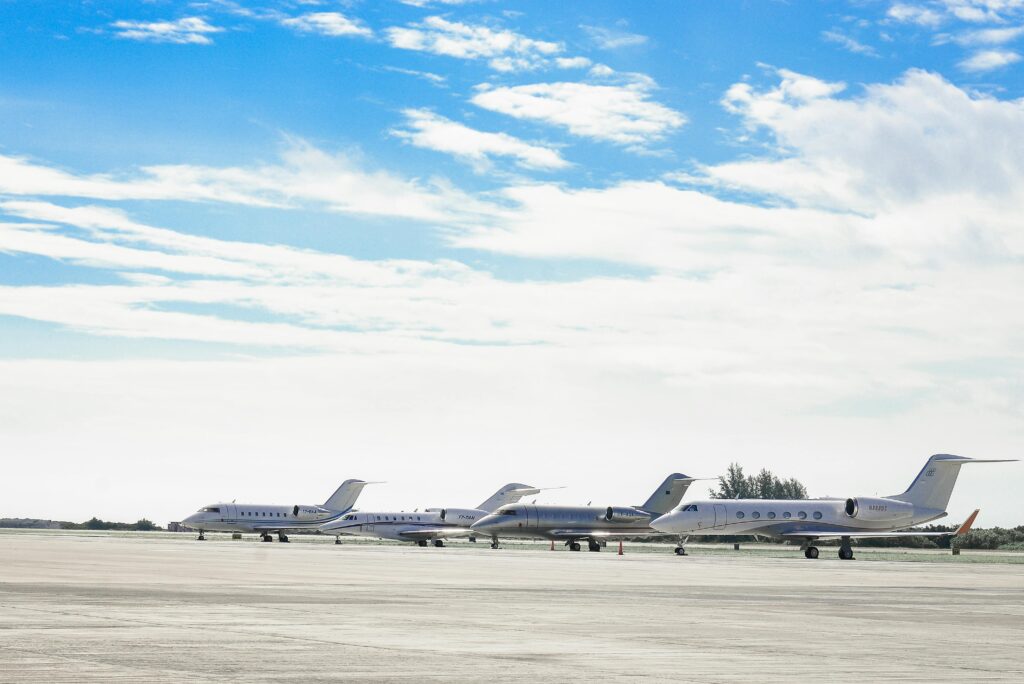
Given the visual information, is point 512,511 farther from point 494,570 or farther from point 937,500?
point 494,570

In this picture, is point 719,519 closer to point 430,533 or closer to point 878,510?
point 878,510

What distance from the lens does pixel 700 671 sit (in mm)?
12523

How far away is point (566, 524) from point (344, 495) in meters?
43.5

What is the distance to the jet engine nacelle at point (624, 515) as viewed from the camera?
301 feet

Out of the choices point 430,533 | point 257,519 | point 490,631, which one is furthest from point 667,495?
point 490,631

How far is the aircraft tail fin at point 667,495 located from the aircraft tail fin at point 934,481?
2107 centimetres

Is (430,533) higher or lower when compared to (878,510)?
lower

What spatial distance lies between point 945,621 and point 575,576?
17413 millimetres

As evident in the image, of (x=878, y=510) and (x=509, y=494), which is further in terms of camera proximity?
(x=509, y=494)

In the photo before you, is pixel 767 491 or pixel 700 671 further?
pixel 767 491

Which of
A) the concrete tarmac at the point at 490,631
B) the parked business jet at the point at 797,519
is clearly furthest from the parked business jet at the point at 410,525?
the concrete tarmac at the point at 490,631

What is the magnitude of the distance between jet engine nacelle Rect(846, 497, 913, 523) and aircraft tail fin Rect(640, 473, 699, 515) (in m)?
21.5

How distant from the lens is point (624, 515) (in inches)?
3637

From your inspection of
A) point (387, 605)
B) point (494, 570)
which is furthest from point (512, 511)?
point (387, 605)
